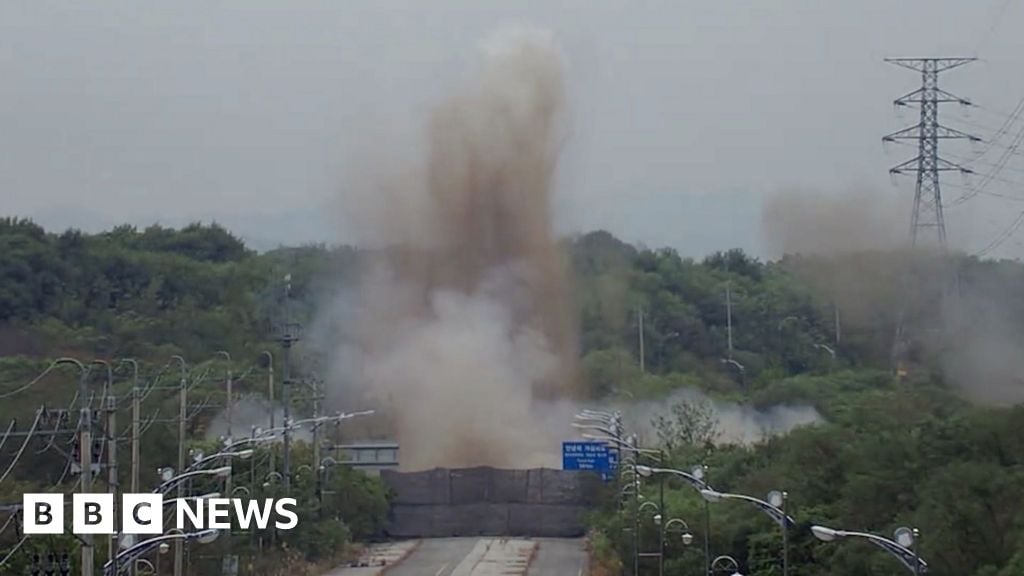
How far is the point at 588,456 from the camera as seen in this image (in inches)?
2751

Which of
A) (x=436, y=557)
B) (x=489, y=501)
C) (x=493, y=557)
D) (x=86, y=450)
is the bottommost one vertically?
(x=436, y=557)

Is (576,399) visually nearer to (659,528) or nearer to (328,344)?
(328,344)

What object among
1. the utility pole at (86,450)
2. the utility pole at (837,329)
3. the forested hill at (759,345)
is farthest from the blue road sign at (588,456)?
the utility pole at (86,450)

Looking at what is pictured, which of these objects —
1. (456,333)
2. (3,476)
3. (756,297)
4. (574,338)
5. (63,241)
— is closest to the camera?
(3,476)

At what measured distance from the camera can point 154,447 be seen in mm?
60594

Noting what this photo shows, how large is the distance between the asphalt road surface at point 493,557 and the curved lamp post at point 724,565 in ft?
29.2

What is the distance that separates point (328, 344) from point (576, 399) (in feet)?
37.6

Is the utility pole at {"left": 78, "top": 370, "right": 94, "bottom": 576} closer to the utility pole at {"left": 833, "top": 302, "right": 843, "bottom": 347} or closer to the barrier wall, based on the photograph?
the barrier wall

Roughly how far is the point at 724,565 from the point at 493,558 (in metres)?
16.0

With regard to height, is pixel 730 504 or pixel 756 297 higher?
pixel 756 297

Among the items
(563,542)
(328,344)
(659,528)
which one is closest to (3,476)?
(659,528)

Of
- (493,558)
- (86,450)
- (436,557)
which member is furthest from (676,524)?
(86,450)

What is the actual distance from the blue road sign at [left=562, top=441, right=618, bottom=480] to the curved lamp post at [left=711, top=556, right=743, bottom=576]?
17.3m

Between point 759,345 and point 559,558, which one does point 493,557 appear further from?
point 759,345
